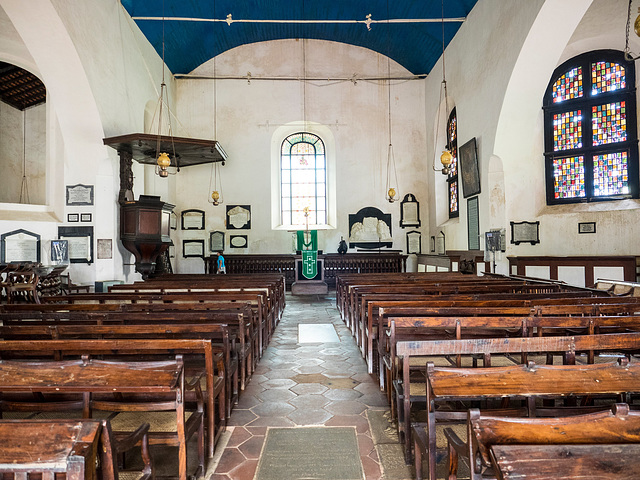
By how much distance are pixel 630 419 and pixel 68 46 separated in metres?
8.70

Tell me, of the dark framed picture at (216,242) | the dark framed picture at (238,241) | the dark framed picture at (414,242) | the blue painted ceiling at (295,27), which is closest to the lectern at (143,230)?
the dark framed picture at (216,242)

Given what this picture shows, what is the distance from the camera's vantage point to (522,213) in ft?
26.5

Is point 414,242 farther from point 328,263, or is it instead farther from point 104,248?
point 104,248

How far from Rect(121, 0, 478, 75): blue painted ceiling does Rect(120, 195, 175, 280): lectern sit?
479 centimetres

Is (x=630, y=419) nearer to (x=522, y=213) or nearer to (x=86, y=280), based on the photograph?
(x=522, y=213)

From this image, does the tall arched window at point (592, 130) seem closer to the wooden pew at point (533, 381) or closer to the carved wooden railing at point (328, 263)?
the carved wooden railing at point (328, 263)

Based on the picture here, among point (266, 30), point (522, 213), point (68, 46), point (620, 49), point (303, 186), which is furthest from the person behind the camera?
point (303, 186)

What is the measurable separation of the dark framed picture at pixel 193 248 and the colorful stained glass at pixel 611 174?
404 inches

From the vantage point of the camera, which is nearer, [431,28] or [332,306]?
[332,306]

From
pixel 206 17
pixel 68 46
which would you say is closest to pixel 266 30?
pixel 206 17

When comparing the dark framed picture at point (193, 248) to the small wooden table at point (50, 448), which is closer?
the small wooden table at point (50, 448)

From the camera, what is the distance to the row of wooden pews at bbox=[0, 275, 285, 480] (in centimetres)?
150

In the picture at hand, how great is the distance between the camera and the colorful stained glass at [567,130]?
26.5ft

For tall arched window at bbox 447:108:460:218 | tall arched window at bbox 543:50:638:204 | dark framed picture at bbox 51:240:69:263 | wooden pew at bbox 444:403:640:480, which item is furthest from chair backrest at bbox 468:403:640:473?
tall arched window at bbox 447:108:460:218
